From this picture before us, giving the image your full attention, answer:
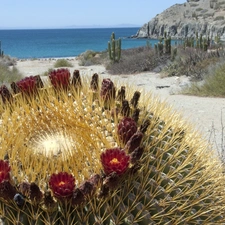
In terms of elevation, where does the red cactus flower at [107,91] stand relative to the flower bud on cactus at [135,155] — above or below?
above

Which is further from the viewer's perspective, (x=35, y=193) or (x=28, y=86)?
(x=28, y=86)

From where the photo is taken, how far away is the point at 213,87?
39.1 feet

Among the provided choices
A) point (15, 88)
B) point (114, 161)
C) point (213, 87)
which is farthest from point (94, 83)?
point (213, 87)

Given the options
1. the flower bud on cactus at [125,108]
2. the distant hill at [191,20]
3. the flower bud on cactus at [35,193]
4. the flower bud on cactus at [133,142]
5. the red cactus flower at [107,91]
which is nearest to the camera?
the flower bud on cactus at [35,193]

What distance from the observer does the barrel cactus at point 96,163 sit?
1.75m

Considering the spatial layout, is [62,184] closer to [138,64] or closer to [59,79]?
[59,79]

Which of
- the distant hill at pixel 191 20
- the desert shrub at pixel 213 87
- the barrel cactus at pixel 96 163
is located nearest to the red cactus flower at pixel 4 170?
the barrel cactus at pixel 96 163

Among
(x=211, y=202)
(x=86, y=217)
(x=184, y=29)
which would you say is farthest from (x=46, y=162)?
(x=184, y=29)

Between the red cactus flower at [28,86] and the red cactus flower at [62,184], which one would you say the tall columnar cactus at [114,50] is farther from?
the red cactus flower at [62,184]

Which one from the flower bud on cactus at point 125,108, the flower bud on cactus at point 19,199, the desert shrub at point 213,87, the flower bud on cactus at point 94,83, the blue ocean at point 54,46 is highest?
the flower bud on cactus at point 94,83

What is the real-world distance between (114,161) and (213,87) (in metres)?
10.6

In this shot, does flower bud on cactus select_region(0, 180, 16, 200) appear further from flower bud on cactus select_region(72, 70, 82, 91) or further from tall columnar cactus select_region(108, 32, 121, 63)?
tall columnar cactus select_region(108, 32, 121, 63)

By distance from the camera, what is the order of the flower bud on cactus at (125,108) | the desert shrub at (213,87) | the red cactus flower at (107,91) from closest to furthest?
the flower bud on cactus at (125,108) → the red cactus flower at (107,91) → the desert shrub at (213,87)

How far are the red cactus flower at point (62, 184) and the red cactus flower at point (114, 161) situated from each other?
0.56ft
